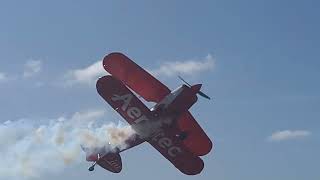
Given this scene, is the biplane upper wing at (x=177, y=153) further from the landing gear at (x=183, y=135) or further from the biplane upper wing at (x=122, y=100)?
the biplane upper wing at (x=122, y=100)

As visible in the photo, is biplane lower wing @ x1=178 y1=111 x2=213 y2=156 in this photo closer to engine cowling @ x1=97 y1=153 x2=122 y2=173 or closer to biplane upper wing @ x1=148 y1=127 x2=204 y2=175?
biplane upper wing @ x1=148 y1=127 x2=204 y2=175

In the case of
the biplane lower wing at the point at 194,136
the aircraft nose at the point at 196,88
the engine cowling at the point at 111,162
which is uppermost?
the engine cowling at the point at 111,162

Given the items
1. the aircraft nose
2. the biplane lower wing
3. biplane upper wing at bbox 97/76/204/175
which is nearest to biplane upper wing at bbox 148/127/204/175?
biplane upper wing at bbox 97/76/204/175

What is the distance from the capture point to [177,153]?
58000 mm

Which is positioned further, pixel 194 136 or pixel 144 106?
pixel 194 136

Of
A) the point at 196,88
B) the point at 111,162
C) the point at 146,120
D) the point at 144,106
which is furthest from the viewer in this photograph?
the point at 111,162

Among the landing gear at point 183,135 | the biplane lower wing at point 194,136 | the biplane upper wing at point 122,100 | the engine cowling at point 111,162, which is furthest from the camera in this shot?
the engine cowling at point 111,162

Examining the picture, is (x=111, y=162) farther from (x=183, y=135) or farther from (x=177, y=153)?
(x=183, y=135)

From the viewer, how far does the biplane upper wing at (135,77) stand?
2016 inches

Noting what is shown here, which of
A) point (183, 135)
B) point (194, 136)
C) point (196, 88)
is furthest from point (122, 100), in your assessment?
point (194, 136)

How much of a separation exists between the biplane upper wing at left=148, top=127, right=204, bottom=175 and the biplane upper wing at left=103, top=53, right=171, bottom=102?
13.4 feet

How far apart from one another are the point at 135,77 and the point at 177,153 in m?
9.61

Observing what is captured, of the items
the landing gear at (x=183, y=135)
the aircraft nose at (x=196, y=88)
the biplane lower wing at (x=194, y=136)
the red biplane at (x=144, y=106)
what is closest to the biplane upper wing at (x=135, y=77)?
the red biplane at (x=144, y=106)

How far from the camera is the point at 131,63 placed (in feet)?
168
